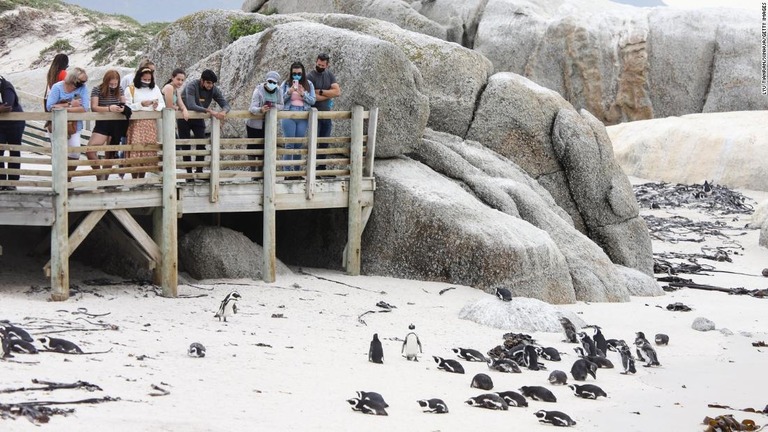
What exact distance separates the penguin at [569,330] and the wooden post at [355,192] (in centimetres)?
389

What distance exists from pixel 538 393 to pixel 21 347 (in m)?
5.22

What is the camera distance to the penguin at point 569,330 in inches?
636

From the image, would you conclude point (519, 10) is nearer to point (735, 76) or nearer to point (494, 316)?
point (735, 76)

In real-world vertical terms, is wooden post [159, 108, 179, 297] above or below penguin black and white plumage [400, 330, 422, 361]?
above

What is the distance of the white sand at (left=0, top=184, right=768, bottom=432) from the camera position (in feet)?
36.0

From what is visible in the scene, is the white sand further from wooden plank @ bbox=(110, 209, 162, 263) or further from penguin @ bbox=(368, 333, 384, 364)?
wooden plank @ bbox=(110, 209, 162, 263)

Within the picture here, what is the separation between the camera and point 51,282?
625 inches

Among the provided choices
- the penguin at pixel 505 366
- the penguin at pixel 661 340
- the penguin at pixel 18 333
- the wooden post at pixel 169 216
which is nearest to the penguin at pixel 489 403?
the penguin at pixel 505 366

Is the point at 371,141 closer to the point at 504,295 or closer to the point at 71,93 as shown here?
the point at 504,295

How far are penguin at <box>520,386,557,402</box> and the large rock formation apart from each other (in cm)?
2484

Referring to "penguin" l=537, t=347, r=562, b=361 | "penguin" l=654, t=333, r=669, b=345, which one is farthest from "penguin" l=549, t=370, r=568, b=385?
"penguin" l=654, t=333, r=669, b=345

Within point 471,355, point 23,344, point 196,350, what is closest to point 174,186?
point 196,350

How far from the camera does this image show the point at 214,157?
1716 centimetres

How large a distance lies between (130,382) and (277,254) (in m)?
9.16
